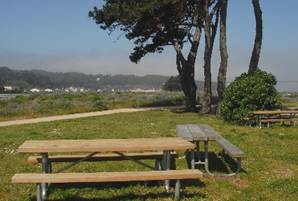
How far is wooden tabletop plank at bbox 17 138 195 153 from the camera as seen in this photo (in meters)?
7.25

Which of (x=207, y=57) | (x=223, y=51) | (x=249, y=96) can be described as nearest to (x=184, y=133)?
(x=249, y=96)

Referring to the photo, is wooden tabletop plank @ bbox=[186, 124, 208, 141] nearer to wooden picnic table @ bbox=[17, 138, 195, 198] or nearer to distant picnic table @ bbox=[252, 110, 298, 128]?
wooden picnic table @ bbox=[17, 138, 195, 198]

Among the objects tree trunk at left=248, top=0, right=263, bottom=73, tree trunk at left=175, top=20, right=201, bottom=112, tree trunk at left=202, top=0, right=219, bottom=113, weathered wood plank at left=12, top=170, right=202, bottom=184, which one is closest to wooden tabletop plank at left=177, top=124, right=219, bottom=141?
weathered wood plank at left=12, top=170, right=202, bottom=184

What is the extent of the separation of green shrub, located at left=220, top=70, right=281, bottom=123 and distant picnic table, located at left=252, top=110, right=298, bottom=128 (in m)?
0.38

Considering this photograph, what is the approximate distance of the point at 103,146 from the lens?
7.39 m

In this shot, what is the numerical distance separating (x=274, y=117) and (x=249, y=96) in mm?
1344

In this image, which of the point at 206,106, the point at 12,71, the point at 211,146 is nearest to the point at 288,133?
the point at 211,146

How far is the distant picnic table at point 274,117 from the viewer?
62.8 feet

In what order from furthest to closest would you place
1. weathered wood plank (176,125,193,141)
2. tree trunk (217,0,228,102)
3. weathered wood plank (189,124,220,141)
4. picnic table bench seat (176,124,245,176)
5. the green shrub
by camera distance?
tree trunk (217,0,228,102) < the green shrub < weathered wood plank (189,124,220,141) < weathered wood plank (176,125,193,141) < picnic table bench seat (176,124,245,176)

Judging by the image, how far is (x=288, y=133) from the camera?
54.6ft

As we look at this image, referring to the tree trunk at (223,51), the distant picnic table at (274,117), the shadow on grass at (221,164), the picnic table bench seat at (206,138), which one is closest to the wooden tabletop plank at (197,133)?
the picnic table bench seat at (206,138)

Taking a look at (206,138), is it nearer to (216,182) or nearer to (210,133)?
(210,133)

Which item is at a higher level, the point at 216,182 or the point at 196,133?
the point at 196,133

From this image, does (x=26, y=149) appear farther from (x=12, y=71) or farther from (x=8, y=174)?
(x=12, y=71)
